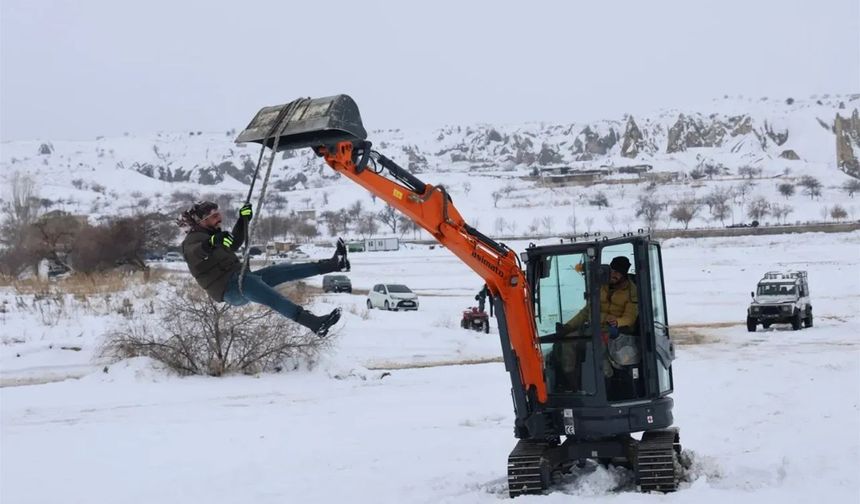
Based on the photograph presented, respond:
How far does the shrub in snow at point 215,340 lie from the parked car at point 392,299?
20.2 metres

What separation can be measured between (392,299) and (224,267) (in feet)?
117

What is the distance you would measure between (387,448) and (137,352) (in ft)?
37.9

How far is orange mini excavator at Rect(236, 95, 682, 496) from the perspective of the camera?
9859 millimetres

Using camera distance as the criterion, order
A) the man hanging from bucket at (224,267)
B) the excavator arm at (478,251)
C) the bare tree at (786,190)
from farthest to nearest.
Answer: the bare tree at (786,190) < the excavator arm at (478,251) < the man hanging from bucket at (224,267)

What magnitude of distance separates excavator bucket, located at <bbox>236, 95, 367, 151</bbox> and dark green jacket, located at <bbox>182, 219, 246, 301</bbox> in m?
1.00

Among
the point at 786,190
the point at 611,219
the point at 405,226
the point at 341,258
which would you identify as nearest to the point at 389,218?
the point at 405,226

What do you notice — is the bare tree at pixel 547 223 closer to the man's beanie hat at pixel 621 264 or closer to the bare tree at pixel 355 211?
the bare tree at pixel 355 211

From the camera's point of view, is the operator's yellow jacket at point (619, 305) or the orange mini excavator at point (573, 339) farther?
the operator's yellow jacket at point (619, 305)

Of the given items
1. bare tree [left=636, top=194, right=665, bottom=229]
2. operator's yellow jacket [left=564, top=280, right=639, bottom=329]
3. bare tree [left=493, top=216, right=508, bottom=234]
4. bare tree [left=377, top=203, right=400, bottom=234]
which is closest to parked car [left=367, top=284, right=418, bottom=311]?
operator's yellow jacket [left=564, top=280, right=639, bottom=329]

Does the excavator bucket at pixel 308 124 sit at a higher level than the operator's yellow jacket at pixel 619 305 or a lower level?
higher

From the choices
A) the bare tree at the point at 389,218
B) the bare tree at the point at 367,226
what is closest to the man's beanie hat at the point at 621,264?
the bare tree at the point at 367,226

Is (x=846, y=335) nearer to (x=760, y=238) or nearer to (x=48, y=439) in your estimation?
(x=48, y=439)

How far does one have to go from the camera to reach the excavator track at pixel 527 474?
987 cm

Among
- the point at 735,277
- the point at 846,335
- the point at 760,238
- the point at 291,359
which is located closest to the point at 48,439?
the point at 291,359
